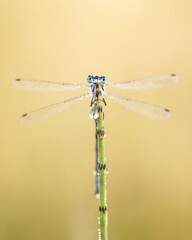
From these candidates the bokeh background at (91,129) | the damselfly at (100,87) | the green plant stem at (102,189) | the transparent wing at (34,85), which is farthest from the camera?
the bokeh background at (91,129)

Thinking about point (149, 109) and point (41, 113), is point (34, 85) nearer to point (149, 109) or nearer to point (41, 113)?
point (41, 113)

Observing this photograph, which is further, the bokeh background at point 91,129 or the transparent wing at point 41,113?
the bokeh background at point 91,129

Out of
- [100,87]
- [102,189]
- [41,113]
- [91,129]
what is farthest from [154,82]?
[91,129]

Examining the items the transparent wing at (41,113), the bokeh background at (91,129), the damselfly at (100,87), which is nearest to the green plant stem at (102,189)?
the damselfly at (100,87)

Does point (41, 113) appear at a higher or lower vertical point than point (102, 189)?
higher

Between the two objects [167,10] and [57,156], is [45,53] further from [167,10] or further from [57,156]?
[167,10]

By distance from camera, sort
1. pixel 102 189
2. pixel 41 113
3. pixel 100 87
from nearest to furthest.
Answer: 1. pixel 102 189
2. pixel 100 87
3. pixel 41 113

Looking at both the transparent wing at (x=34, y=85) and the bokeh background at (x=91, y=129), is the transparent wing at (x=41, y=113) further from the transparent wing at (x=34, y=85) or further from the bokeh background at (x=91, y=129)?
the bokeh background at (x=91, y=129)

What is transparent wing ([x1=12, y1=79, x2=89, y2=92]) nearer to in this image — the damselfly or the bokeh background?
the damselfly

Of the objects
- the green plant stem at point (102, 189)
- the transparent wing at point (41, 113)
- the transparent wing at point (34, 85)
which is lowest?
the green plant stem at point (102, 189)
